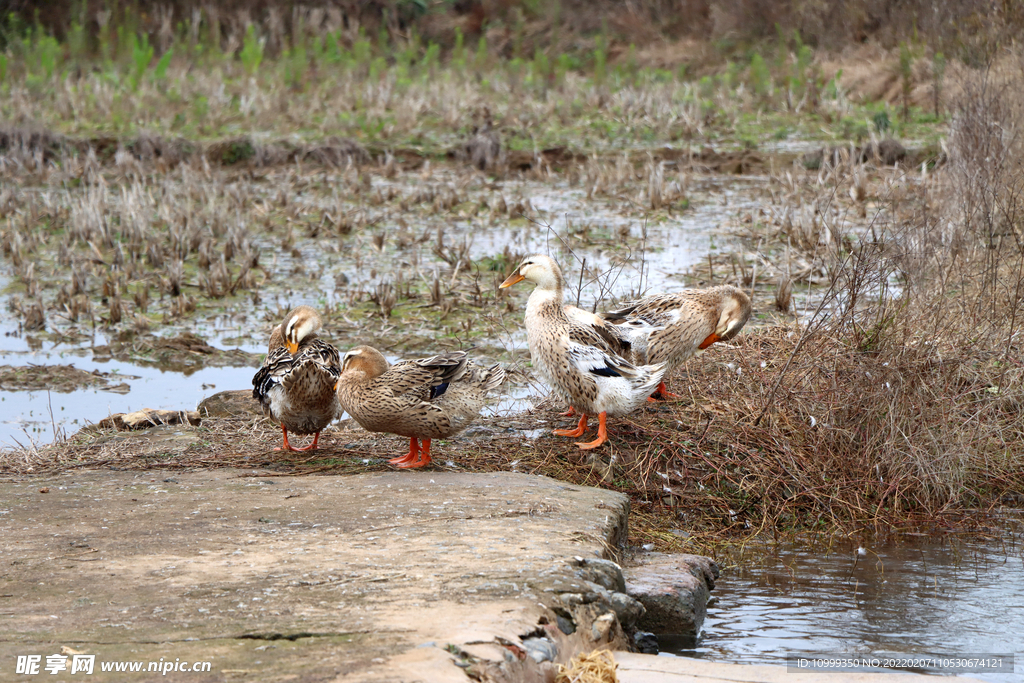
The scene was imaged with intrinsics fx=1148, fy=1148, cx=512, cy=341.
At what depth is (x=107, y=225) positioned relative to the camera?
1163 cm

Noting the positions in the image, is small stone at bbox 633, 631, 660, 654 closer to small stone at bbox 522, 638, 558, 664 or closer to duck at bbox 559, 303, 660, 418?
small stone at bbox 522, 638, 558, 664

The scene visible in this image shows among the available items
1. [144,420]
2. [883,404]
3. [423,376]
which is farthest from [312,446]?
[883,404]

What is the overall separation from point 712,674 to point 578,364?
2.29 meters

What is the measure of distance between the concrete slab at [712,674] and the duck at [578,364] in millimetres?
2024

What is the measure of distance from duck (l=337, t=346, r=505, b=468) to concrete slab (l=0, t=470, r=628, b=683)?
0.26 m

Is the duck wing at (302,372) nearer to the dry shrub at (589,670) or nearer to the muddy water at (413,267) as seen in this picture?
the muddy water at (413,267)

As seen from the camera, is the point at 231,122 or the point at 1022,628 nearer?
A: the point at 1022,628

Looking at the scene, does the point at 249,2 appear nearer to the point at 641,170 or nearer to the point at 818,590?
the point at 641,170

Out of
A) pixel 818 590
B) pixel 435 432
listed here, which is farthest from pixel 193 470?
pixel 818 590

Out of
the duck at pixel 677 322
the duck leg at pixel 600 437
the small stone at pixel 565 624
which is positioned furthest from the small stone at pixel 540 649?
the duck at pixel 677 322

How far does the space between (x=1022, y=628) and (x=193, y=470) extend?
396 cm

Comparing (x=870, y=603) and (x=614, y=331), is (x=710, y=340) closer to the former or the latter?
(x=614, y=331)

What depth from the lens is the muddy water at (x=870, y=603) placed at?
466cm

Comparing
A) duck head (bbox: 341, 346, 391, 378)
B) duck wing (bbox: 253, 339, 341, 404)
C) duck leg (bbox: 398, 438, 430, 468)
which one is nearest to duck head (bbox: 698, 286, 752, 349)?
duck leg (bbox: 398, 438, 430, 468)
